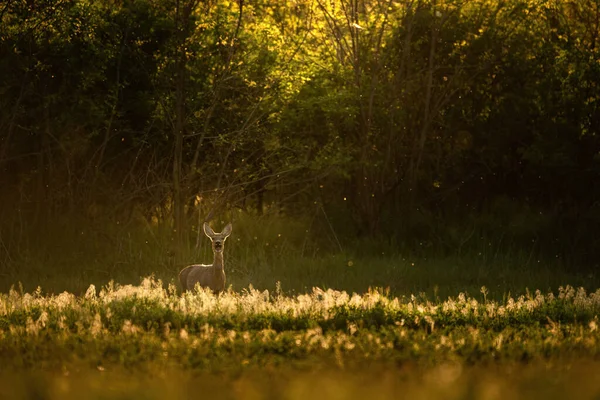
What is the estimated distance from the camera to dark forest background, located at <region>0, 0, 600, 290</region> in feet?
72.9

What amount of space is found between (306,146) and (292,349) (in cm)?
1522

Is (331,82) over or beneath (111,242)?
over

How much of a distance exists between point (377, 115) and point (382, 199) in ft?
6.56

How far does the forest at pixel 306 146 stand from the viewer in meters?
21.0

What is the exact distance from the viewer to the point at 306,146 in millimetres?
25125

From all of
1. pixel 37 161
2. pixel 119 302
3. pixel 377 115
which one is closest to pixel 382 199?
pixel 377 115

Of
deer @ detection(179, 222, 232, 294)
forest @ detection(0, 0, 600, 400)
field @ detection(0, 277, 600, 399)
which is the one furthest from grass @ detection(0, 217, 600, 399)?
deer @ detection(179, 222, 232, 294)

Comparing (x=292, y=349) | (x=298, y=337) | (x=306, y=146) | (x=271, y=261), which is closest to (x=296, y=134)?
(x=306, y=146)

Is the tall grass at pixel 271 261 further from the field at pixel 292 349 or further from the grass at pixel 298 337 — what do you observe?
the field at pixel 292 349

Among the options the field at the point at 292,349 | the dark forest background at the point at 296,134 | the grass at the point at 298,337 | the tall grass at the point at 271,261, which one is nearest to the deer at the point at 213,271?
the grass at the point at 298,337

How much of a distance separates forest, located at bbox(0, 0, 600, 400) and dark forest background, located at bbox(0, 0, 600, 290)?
6 centimetres

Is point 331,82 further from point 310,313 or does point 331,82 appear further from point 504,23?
point 310,313

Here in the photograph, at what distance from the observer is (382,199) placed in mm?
25328

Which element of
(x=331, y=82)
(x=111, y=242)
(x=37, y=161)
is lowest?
(x=111, y=242)
